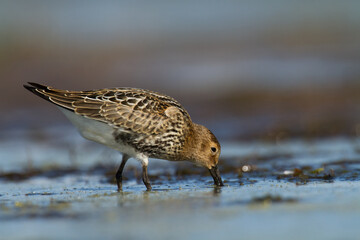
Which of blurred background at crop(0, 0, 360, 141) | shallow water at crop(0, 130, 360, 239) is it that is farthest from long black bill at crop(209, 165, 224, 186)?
blurred background at crop(0, 0, 360, 141)

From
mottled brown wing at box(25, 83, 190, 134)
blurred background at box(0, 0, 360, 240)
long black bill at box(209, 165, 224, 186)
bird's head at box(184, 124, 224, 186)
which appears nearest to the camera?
blurred background at box(0, 0, 360, 240)

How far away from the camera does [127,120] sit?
1004 centimetres

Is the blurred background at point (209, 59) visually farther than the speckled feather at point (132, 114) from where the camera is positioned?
Yes

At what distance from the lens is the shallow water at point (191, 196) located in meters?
6.74

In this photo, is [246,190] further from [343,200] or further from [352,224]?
[352,224]

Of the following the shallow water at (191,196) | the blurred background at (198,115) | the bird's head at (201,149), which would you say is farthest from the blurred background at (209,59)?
the bird's head at (201,149)

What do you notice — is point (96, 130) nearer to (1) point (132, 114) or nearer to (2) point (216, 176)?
(1) point (132, 114)

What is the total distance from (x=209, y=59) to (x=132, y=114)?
1771 cm

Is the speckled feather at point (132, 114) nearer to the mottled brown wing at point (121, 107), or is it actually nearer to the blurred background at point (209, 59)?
the mottled brown wing at point (121, 107)

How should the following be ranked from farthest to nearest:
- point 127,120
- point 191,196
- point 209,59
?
point 209,59, point 127,120, point 191,196

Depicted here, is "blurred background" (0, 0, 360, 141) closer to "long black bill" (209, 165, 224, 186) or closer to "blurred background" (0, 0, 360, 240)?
"blurred background" (0, 0, 360, 240)

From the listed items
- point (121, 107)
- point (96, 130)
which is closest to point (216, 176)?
point (121, 107)

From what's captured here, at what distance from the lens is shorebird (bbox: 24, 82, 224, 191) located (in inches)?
395

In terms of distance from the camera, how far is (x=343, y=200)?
7.98 m
